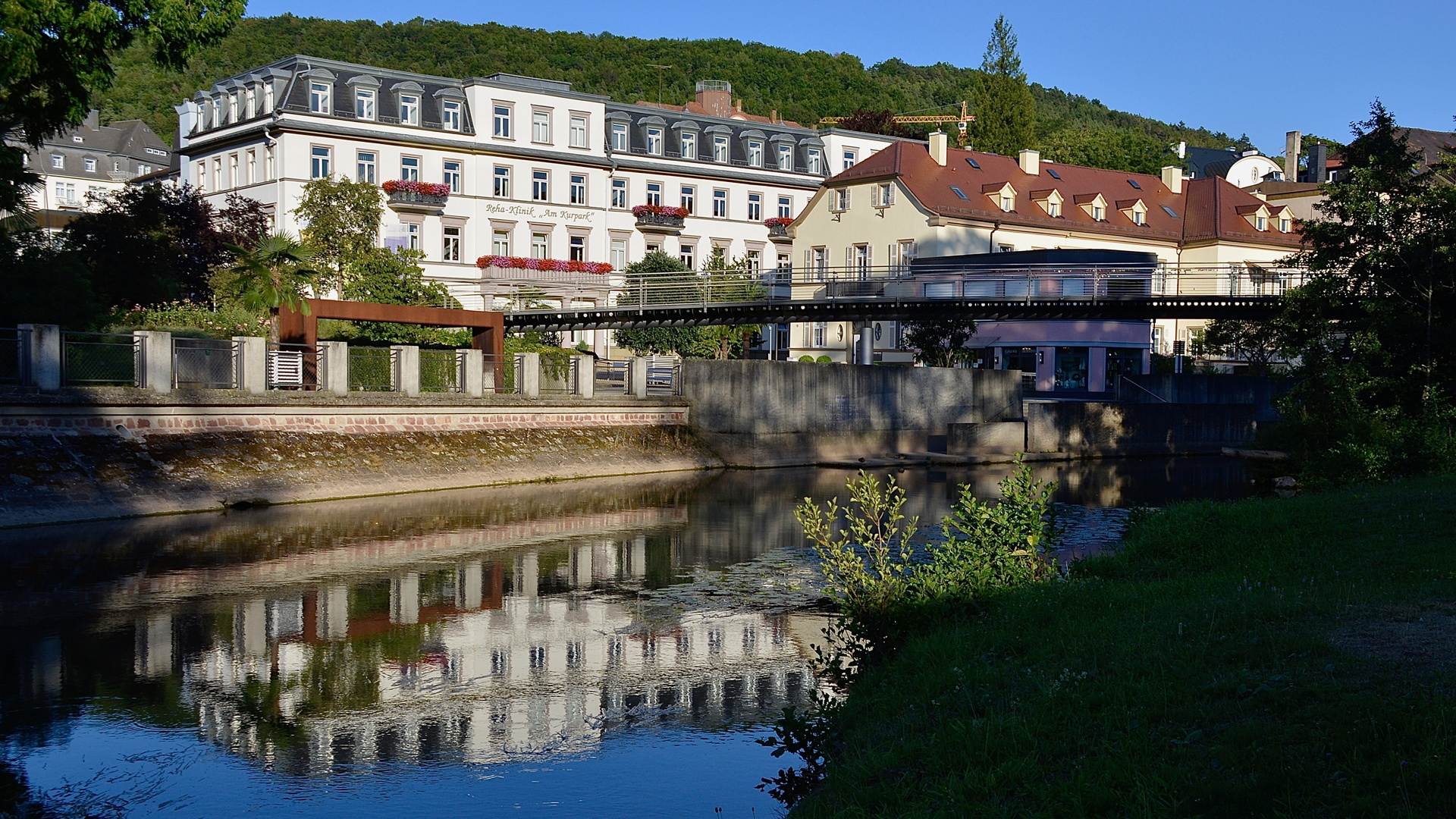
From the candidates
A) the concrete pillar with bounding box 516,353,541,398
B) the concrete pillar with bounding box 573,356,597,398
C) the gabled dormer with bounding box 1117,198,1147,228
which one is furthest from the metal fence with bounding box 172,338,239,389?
the gabled dormer with bounding box 1117,198,1147,228

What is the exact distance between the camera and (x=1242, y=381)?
54688mm

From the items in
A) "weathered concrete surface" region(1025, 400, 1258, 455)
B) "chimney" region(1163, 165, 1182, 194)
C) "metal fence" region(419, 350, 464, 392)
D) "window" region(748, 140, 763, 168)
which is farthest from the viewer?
"chimney" region(1163, 165, 1182, 194)

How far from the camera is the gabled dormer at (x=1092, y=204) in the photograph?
73.5 metres

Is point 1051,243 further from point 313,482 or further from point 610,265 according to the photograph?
point 313,482

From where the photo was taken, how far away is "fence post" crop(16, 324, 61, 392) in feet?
81.6

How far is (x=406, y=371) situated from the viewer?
3294 centimetres

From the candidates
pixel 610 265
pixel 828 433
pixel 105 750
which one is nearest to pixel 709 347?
pixel 610 265

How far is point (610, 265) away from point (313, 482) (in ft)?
143

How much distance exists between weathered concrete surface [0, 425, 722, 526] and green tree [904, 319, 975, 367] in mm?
22563

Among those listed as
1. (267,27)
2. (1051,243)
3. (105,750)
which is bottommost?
(105,750)

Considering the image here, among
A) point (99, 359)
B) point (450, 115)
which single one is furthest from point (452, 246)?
point (99, 359)

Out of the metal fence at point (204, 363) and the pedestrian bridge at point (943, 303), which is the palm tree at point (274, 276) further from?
the pedestrian bridge at point (943, 303)

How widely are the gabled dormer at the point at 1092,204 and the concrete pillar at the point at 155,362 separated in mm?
58538

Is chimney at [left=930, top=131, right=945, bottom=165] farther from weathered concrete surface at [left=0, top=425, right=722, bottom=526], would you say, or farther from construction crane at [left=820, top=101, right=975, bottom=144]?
weathered concrete surface at [left=0, top=425, right=722, bottom=526]
